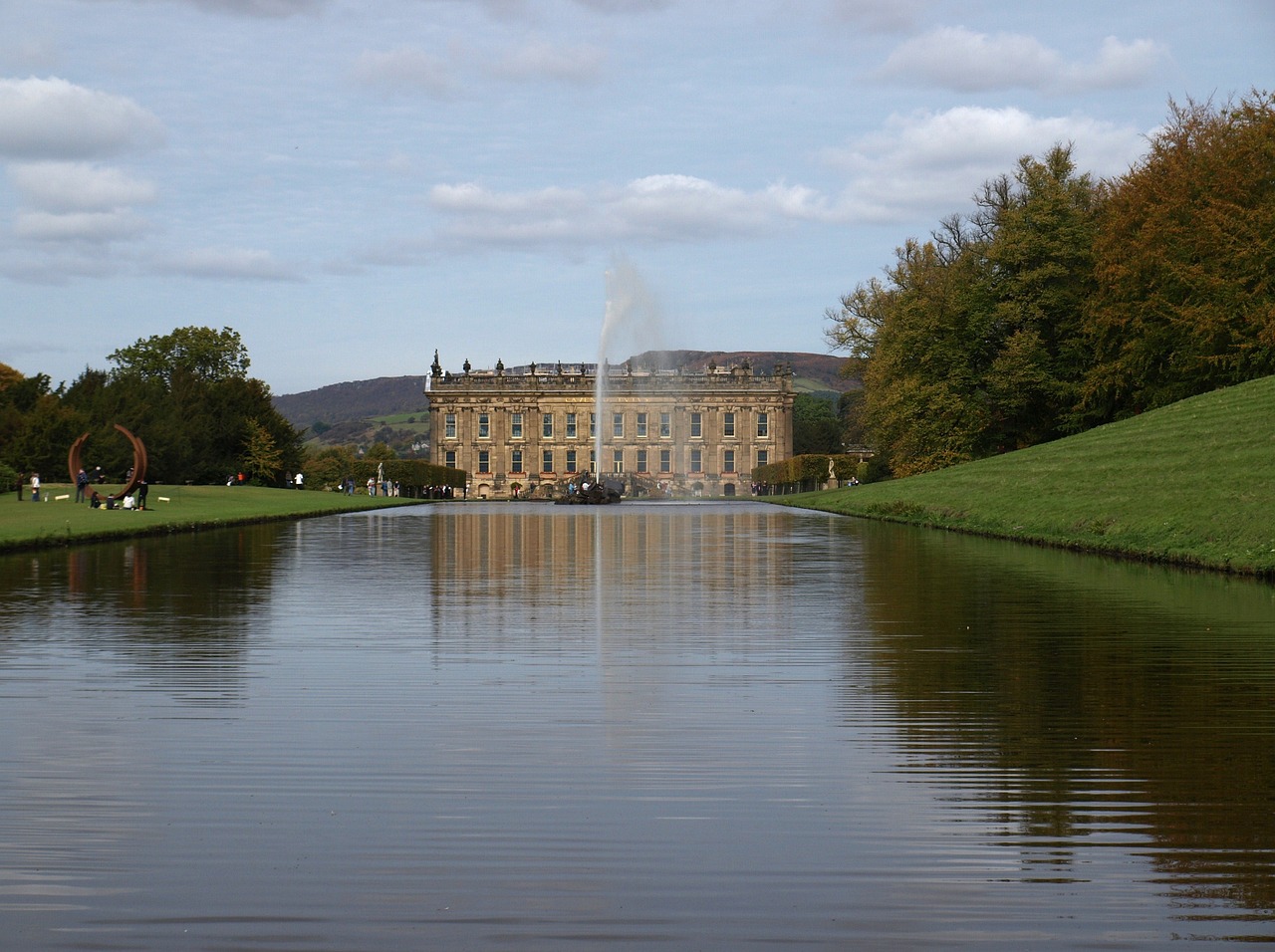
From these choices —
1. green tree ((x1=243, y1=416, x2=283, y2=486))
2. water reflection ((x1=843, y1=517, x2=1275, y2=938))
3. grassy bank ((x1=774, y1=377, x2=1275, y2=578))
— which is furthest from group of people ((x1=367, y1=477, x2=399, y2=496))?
water reflection ((x1=843, y1=517, x2=1275, y2=938))

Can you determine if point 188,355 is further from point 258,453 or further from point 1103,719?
point 1103,719

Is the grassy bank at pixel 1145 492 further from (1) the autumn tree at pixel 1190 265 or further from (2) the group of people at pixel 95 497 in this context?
(2) the group of people at pixel 95 497

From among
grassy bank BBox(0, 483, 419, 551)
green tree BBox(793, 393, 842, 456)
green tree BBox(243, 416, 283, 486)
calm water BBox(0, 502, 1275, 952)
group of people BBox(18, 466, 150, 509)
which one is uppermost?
green tree BBox(793, 393, 842, 456)

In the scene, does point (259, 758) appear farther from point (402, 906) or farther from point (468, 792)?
point (402, 906)

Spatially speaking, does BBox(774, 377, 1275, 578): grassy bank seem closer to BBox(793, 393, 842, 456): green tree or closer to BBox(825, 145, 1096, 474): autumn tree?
BBox(825, 145, 1096, 474): autumn tree

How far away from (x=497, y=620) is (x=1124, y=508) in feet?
58.4

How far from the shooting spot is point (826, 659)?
12.2 meters

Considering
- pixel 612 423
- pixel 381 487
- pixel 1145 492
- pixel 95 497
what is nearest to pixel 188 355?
pixel 381 487

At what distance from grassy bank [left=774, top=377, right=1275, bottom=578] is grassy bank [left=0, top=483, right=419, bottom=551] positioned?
20332 mm

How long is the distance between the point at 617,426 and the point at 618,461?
3337mm

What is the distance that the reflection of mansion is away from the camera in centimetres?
13162

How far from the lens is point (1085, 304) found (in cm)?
5659

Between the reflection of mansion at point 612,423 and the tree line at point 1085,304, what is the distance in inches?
2363

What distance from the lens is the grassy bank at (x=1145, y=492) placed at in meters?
23.4
